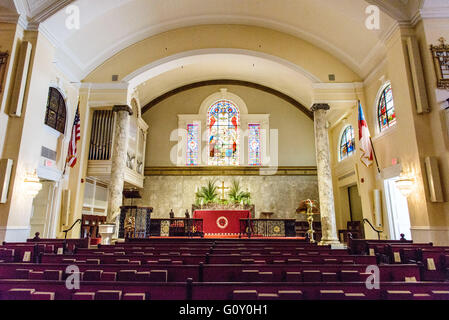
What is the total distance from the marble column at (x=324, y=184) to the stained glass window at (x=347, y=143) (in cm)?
270

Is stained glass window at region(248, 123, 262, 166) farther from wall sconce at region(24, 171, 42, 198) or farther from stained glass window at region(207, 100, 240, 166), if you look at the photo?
wall sconce at region(24, 171, 42, 198)

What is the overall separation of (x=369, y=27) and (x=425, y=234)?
6.20 m

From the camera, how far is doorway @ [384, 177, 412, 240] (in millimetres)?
8673

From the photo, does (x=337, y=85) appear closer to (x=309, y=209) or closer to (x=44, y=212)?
(x=309, y=209)

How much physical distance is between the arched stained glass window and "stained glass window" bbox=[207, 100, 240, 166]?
752 centimetres

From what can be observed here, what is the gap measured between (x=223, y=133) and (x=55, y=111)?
844 centimetres

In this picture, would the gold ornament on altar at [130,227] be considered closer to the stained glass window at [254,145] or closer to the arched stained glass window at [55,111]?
the arched stained glass window at [55,111]

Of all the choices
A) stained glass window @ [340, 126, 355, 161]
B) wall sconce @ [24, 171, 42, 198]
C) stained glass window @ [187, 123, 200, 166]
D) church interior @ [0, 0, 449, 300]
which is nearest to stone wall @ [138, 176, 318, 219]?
church interior @ [0, 0, 449, 300]

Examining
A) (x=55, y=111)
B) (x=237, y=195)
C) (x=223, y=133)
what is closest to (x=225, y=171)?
(x=237, y=195)

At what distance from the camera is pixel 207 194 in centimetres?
1386

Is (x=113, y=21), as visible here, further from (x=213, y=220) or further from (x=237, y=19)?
(x=213, y=220)

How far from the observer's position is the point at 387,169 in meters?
8.94

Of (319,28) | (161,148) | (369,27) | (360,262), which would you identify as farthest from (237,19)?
(360,262)

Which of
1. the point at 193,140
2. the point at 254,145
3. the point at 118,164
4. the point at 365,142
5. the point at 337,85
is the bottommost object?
the point at 118,164
